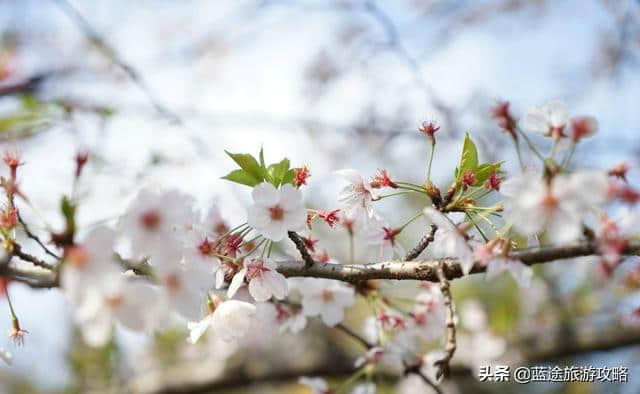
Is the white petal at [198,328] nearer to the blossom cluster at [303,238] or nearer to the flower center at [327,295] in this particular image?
the blossom cluster at [303,238]

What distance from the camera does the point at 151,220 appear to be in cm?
93

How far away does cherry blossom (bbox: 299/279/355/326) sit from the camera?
162 cm

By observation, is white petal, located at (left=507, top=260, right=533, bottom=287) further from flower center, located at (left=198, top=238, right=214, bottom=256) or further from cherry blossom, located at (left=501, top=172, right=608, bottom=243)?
flower center, located at (left=198, top=238, right=214, bottom=256)

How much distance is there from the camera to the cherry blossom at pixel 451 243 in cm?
107

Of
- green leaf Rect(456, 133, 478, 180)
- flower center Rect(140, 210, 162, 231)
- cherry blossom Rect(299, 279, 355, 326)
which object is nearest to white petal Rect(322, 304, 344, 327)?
cherry blossom Rect(299, 279, 355, 326)

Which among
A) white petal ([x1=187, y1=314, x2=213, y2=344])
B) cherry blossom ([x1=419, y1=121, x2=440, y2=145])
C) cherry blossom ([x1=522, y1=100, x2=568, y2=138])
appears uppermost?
cherry blossom ([x1=419, y1=121, x2=440, y2=145])

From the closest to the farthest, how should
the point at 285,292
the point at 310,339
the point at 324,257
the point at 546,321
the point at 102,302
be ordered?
the point at 102,302 < the point at 285,292 < the point at 324,257 < the point at 310,339 < the point at 546,321

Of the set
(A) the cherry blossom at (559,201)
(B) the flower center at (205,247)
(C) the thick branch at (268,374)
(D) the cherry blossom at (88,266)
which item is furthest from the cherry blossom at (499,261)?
(C) the thick branch at (268,374)

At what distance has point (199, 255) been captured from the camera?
1.16 meters

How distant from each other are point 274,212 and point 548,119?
62 cm

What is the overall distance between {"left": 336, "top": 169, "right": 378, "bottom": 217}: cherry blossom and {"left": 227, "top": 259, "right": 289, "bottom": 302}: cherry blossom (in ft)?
0.83

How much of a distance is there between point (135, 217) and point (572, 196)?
74 centimetres

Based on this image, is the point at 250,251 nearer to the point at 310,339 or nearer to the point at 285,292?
the point at 285,292

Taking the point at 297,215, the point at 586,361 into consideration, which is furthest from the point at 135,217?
the point at 586,361
